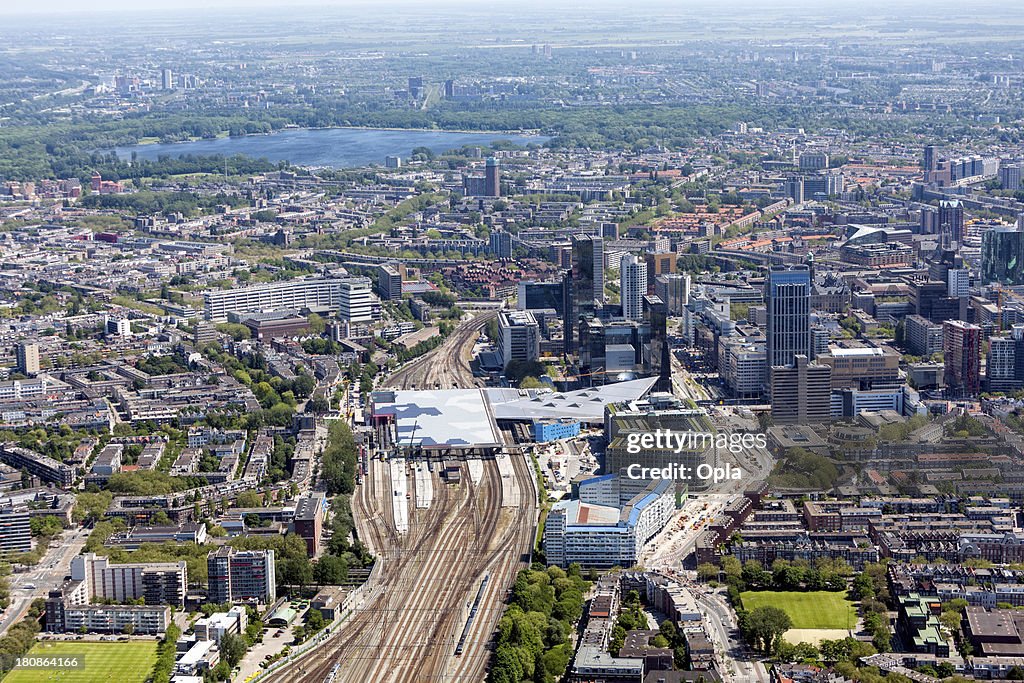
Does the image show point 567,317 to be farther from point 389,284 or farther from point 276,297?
point 276,297

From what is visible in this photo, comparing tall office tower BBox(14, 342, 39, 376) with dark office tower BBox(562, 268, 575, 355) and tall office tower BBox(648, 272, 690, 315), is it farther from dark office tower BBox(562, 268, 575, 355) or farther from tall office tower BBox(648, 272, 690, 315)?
tall office tower BBox(648, 272, 690, 315)

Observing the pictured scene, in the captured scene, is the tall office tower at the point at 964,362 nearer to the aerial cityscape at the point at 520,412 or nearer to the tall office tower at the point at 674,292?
the aerial cityscape at the point at 520,412

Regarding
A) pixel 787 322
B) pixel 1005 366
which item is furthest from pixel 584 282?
pixel 1005 366

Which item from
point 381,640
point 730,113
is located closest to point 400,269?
point 381,640

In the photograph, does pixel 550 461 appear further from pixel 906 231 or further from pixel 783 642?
pixel 906 231

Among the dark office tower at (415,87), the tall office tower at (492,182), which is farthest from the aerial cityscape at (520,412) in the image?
the dark office tower at (415,87)

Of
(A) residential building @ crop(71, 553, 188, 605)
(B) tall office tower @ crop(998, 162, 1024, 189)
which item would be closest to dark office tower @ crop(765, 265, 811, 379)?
(A) residential building @ crop(71, 553, 188, 605)

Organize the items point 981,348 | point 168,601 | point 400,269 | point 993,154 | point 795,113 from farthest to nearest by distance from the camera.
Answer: point 795,113, point 993,154, point 400,269, point 981,348, point 168,601

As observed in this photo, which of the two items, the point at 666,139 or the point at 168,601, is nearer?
the point at 168,601
